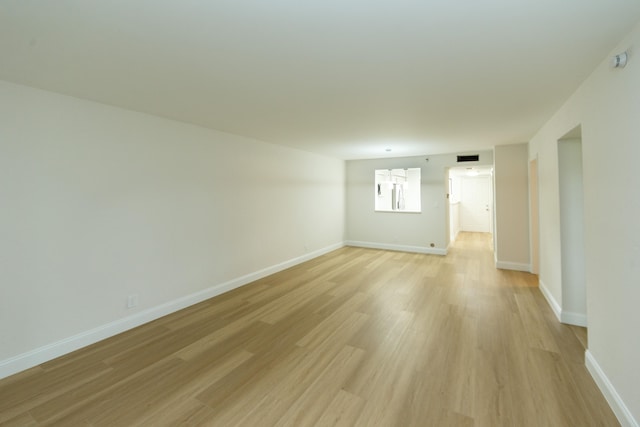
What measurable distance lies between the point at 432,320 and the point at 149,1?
12.0 ft

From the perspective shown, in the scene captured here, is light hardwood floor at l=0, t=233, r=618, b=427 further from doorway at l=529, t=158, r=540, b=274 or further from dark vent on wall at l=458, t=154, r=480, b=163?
dark vent on wall at l=458, t=154, r=480, b=163

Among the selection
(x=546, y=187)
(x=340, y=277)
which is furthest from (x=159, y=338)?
(x=546, y=187)

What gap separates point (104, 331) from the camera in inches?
112

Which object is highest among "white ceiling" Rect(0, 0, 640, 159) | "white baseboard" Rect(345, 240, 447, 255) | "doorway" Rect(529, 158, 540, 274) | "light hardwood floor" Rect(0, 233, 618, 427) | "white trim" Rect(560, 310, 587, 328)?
"white ceiling" Rect(0, 0, 640, 159)

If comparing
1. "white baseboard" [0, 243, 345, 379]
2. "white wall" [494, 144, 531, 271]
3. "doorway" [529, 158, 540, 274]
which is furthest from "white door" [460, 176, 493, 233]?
"white baseboard" [0, 243, 345, 379]

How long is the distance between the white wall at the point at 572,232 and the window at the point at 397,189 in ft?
14.0

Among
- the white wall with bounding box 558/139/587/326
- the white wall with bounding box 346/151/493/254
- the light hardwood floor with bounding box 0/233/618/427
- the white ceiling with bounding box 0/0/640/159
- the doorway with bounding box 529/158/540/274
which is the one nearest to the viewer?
the white ceiling with bounding box 0/0/640/159

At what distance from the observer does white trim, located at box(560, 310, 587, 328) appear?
9.89 ft

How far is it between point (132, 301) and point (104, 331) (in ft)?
1.18

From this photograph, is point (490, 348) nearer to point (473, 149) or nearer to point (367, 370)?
point (367, 370)

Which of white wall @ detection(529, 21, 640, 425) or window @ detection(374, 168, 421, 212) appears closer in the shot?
white wall @ detection(529, 21, 640, 425)

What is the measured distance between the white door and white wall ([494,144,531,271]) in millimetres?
5507

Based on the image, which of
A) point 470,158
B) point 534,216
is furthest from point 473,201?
point 534,216

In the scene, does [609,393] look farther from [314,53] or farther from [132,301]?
[132,301]
